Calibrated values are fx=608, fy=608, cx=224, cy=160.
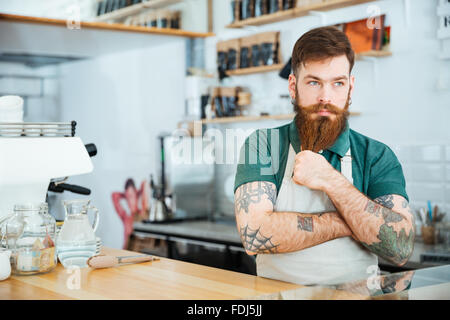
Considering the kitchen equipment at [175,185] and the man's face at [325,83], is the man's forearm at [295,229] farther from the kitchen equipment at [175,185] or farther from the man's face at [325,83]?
the kitchen equipment at [175,185]

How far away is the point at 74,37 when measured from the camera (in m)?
3.28

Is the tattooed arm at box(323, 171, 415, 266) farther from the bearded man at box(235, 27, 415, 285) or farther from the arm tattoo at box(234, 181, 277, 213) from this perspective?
the arm tattoo at box(234, 181, 277, 213)

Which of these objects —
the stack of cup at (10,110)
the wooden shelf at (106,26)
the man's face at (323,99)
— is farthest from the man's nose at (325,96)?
the wooden shelf at (106,26)

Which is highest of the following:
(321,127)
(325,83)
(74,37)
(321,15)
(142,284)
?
(74,37)

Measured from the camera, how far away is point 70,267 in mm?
1535

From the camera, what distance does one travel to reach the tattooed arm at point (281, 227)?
57.0 inches

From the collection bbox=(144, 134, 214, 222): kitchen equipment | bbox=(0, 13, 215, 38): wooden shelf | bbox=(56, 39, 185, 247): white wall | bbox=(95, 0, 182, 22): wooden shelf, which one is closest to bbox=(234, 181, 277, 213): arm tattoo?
bbox=(0, 13, 215, 38): wooden shelf

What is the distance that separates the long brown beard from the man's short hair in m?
0.11

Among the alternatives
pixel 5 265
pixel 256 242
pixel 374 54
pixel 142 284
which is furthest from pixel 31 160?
pixel 374 54

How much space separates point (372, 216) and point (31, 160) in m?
0.91

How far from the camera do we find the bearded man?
145cm

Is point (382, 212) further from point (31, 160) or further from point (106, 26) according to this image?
point (106, 26)

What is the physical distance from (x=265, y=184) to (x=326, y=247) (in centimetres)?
21

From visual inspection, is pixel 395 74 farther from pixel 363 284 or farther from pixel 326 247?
pixel 363 284
